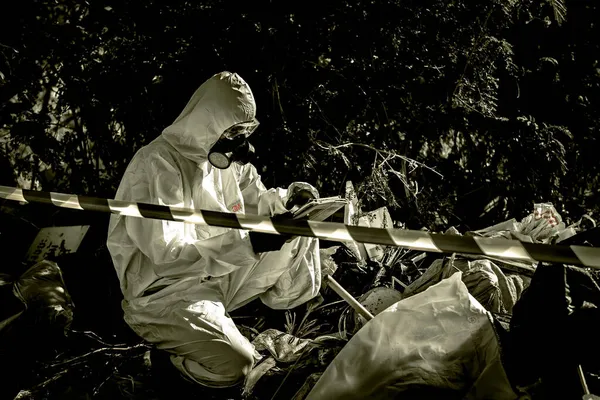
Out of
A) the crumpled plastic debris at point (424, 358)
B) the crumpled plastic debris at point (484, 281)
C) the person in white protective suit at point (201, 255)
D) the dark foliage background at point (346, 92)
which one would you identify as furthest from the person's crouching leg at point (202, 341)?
the dark foliage background at point (346, 92)

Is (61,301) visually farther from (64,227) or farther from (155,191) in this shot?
(64,227)

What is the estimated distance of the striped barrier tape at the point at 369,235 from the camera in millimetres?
1924

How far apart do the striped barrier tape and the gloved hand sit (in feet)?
2.28

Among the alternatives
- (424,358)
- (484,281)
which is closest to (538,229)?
(484,281)

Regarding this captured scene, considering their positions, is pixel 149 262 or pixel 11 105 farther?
pixel 11 105

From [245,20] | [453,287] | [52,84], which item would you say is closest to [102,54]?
[52,84]

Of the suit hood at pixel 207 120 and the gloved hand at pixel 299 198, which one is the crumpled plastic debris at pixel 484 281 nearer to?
the gloved hand at pixel 299 198

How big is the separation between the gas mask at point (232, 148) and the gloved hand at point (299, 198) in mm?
306

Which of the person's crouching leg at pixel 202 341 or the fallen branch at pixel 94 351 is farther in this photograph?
the fallen branch at pixel 94 351

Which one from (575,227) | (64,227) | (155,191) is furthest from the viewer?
(64,227)

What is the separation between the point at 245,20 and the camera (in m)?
4.22

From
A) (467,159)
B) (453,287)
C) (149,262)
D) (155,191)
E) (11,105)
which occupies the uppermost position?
(11,105)

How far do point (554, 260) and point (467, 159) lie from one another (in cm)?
395

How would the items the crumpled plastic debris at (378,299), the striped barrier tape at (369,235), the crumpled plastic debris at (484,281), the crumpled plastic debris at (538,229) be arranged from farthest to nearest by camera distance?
the crumpled plastic debris at (538,229)
the crumpled plastic debris at (378,299)
the crumpled plastic debris at (484,281)
the striped barrier tape at (369,235)
